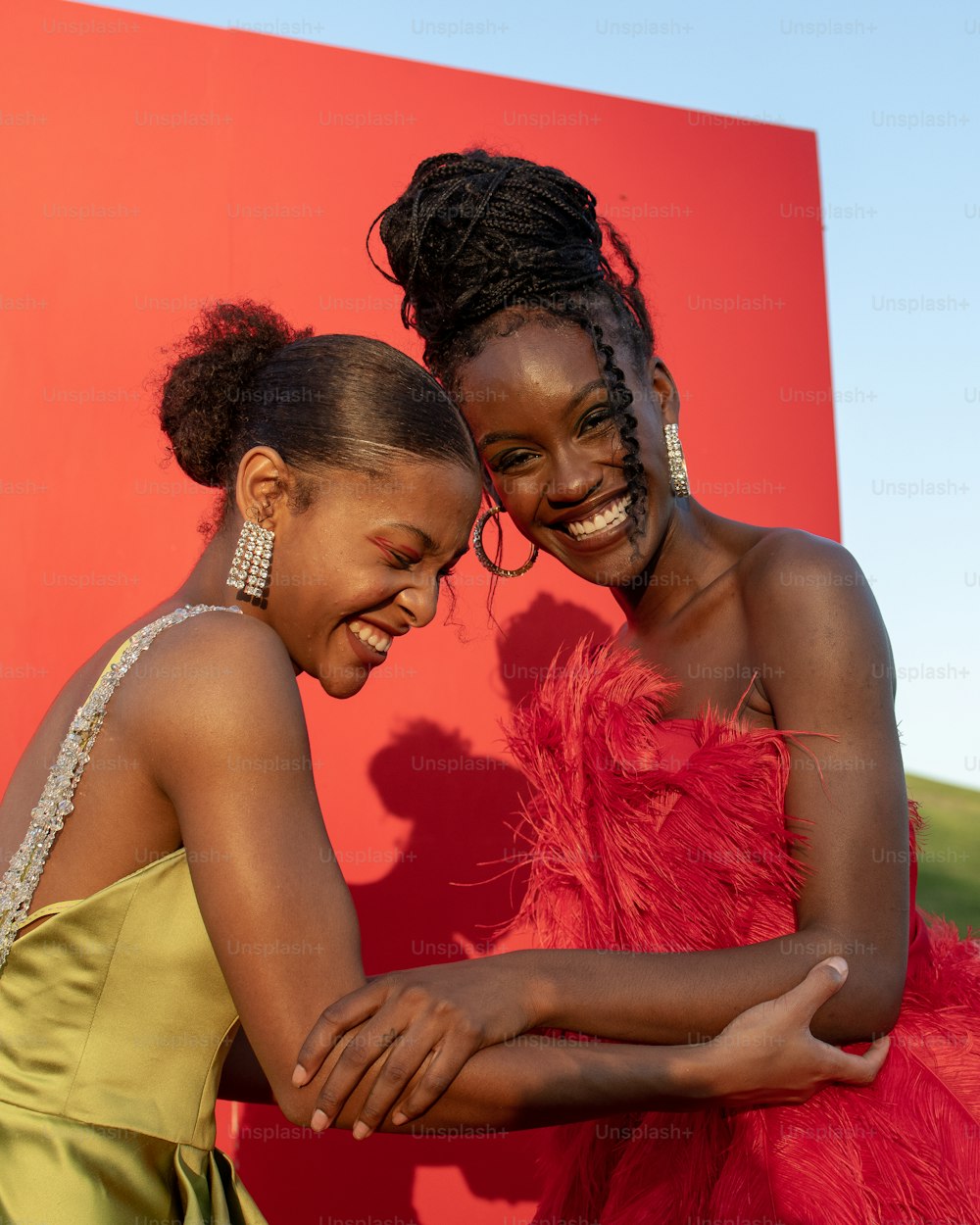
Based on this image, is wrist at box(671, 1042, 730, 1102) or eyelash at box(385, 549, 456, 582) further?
eyelash at box(385, 549, 456, 582)

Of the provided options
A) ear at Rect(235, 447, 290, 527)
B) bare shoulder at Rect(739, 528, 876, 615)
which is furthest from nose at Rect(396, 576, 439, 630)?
bare shoulder at Rect(739, 528, 876, 615)

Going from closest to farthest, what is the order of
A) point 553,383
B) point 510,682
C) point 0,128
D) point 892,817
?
point 892,817
point 553,383
point 0,128
point 510,682

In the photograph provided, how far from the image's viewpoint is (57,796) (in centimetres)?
171

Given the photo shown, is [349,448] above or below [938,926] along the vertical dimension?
above

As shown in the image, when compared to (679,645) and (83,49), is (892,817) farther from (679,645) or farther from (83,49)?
(83,49)

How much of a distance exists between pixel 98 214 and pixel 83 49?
0.49 metres

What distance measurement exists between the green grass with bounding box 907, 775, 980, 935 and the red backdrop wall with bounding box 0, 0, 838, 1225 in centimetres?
252

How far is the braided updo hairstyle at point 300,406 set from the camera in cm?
194

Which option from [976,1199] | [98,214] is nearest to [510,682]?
[98,214]

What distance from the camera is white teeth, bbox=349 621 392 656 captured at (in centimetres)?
203

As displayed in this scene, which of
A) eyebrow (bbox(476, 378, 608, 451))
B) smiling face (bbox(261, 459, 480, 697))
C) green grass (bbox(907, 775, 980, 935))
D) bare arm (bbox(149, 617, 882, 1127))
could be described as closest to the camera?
bare arm (bbox(149, 617, 882, 1127))

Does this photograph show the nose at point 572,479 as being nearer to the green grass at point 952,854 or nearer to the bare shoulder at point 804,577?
the bare shoulder at point 804,577

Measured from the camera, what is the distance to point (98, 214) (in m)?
3.50

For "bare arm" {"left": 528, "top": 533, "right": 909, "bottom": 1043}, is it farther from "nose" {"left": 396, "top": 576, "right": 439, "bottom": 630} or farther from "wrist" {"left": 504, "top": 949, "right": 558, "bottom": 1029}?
"nose" {"left": 396, "top": 576, "right": 439, "bottom": 630}
